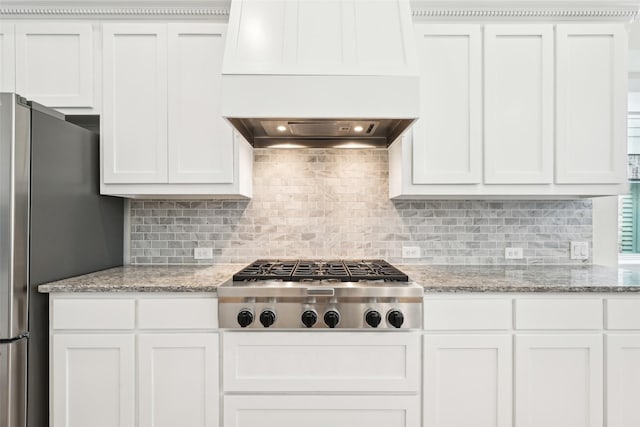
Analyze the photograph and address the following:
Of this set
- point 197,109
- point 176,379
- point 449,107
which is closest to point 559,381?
point 449,107

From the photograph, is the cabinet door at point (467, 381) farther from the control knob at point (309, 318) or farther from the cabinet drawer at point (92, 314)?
the cabinet drawer at point (92, 314)

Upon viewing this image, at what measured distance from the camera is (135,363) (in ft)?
5.67

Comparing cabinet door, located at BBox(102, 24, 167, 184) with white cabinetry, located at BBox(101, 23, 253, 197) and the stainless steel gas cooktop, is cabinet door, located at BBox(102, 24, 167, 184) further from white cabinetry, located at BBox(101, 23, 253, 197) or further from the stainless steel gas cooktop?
the stainless steel gas cooktop

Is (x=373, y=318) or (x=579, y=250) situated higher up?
(x=579, y=250)

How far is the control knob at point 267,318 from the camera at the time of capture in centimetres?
166

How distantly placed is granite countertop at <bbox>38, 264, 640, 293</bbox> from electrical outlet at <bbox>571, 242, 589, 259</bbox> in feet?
0.40

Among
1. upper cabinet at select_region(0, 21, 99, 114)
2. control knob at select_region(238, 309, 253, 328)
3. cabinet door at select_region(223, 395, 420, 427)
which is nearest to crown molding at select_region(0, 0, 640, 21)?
upper cabinet at select_region(0, 21, 99, 114)

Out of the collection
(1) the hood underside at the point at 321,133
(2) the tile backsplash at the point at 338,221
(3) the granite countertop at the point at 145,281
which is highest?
(1) the hood underside at the point at 321,133

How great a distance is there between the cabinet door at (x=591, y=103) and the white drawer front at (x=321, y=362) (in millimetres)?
1349

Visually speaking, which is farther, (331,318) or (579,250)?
(579,250)

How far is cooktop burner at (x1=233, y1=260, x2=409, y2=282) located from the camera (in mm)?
1812

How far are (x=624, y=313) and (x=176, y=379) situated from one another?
6.68 ft

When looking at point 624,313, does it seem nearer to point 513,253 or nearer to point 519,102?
point 513,253

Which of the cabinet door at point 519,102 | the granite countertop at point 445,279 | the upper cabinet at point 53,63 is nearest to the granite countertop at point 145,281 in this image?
the granite countertop at point 445,279
